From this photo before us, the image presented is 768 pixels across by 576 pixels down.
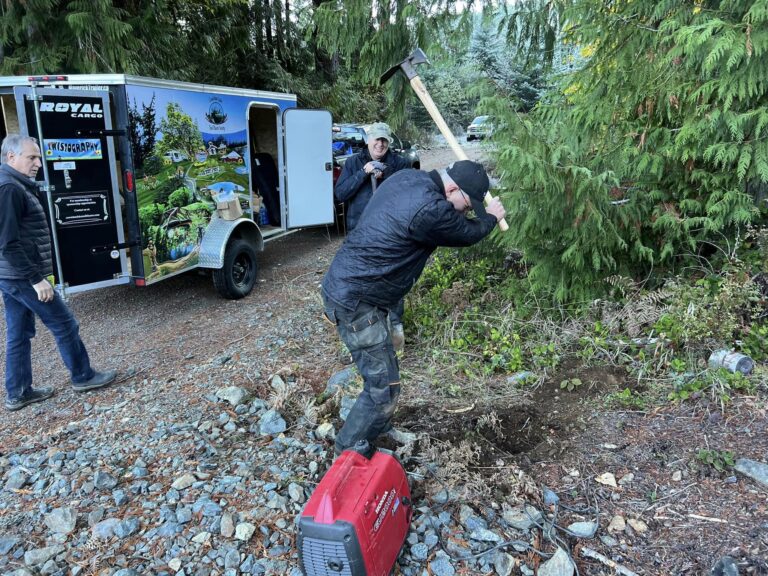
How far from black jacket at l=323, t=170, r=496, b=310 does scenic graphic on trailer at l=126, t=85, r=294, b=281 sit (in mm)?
3526

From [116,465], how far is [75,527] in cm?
58

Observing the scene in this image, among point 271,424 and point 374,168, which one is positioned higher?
point 374,168

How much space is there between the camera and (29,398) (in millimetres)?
4805

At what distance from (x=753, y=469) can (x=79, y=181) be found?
19.4 ft

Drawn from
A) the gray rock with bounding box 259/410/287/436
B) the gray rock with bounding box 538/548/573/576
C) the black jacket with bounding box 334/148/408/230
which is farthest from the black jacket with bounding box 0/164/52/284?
the gray rock with bounding box 538/548/573/576

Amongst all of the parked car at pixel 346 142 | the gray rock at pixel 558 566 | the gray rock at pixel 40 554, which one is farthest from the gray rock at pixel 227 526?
the parked car at pixel 346 142

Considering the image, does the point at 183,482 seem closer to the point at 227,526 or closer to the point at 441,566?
the point at 227,526

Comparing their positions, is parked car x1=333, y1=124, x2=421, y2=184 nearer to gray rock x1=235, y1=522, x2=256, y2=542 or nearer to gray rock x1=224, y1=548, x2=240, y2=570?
gray rock x1=235, y1=522, x2=256, y2=542

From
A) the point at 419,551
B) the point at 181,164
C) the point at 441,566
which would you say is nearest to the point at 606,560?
the point at 441,566

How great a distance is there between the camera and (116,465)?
3.71m

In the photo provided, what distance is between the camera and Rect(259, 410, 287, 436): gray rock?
13.1 feet

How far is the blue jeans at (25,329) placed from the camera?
4617mm

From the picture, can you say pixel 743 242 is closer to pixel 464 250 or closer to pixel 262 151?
pixel 464 250

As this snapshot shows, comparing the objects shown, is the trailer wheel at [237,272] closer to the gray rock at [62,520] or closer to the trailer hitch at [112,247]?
the trailer hitch at [112,247]
